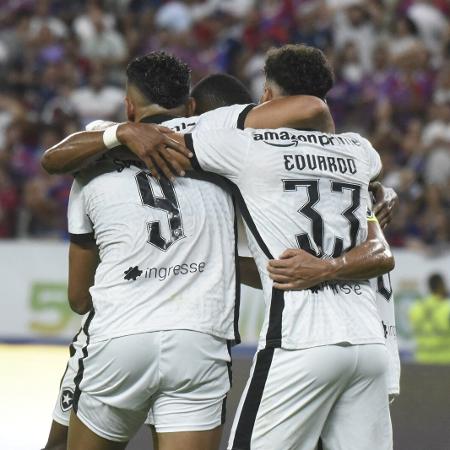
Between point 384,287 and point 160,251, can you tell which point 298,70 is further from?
point 384,287

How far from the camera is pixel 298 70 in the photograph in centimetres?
363

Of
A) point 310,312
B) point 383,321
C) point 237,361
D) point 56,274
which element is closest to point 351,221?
Answer: point 310,312

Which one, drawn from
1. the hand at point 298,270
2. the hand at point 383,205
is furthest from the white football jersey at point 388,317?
the hand at point 298,270

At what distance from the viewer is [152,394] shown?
137 inches

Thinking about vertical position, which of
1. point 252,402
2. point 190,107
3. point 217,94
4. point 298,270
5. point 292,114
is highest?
point 217,94

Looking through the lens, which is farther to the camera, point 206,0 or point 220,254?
point 206,0

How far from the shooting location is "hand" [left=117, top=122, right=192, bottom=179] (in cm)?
349

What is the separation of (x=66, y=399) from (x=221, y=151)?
1.36 m

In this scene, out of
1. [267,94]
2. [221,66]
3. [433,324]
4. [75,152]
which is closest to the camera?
[75,152]

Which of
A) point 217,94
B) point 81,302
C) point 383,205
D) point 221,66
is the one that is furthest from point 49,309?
point 383,205

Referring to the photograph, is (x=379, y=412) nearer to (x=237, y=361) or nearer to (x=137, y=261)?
(x=137, y=261)

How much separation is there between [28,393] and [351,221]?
3618 millimetres

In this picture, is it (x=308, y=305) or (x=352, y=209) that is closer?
(x=308, y=305)

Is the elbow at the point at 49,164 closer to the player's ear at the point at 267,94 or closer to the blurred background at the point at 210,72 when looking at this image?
the player's ear at the point at 267,94
